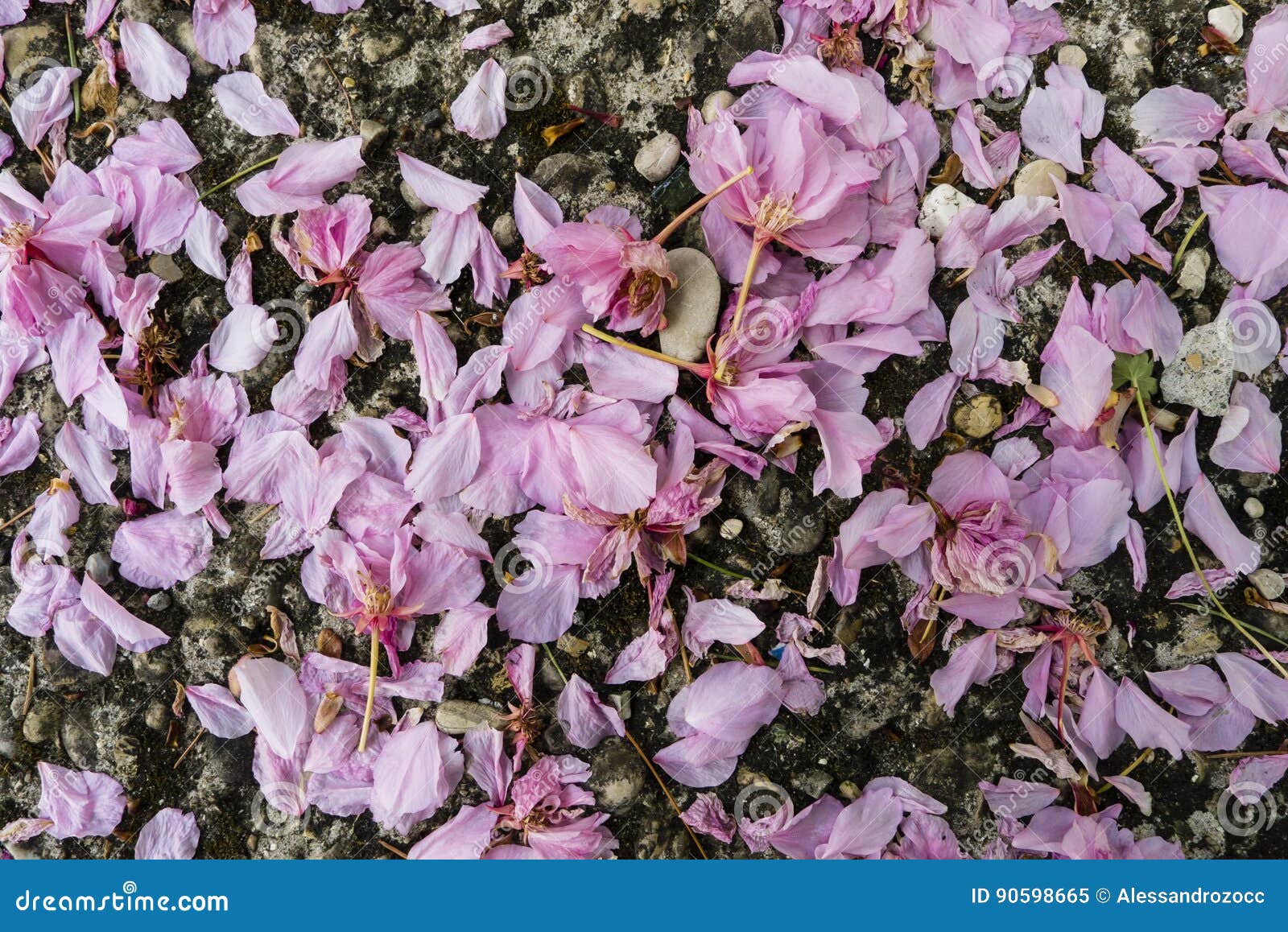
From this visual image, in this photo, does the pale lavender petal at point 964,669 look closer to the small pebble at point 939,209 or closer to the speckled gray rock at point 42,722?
the small pebble at point 939,209

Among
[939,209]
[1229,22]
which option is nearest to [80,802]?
[939,209]

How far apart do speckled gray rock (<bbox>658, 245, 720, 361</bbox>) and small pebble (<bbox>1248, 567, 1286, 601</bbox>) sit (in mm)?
736

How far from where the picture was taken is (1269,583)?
1153 mm

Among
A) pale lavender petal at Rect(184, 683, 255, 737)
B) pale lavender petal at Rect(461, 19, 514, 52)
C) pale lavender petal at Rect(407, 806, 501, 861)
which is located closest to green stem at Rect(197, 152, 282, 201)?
pale lavender petal at Rect(461, 19, 514, 52)

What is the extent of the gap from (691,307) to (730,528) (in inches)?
10.6

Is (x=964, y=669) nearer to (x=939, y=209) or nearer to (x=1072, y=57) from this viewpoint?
(x=939, y=209)

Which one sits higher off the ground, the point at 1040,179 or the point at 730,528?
the point at 1040,179

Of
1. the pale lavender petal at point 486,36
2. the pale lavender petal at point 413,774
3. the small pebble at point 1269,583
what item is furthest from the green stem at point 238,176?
the small pebble at point 1269,583

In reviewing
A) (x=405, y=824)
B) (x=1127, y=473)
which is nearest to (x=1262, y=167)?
(x=1127, y=473)

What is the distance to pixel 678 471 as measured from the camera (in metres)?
1.09

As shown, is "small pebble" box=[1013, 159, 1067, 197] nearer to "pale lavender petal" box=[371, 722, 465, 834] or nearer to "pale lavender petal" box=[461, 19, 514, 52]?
"pale lavender petal" box=[461, 19, 514, 52]

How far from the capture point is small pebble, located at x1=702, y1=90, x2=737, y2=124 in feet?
3.78

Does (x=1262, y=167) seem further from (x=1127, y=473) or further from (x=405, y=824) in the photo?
(x=405, y=824)

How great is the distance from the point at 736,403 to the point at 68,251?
2.73 feet
